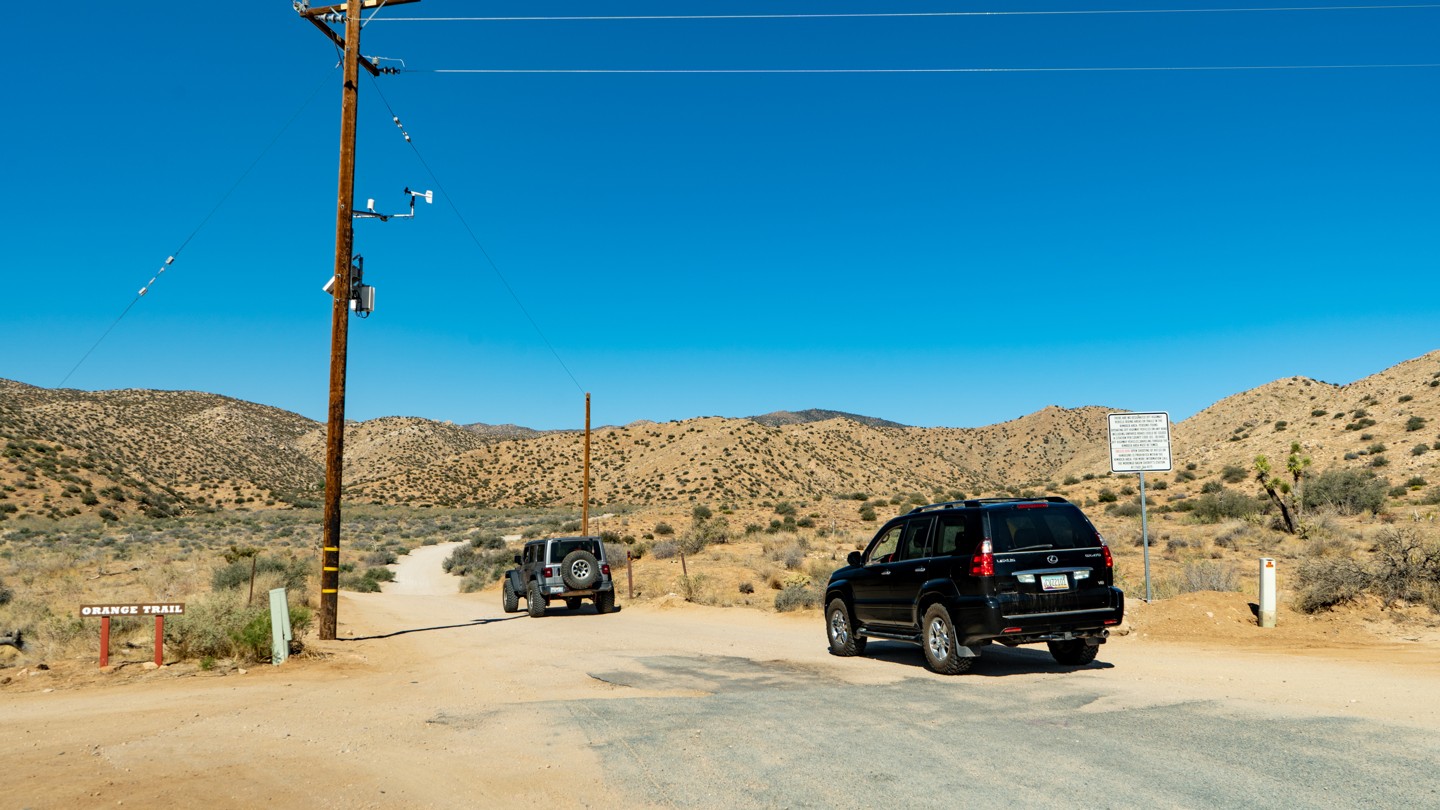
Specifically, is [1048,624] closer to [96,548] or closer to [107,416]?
[96,548]

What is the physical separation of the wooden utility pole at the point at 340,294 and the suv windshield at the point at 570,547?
6.95 meters

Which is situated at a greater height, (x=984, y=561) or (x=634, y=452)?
(x=634, y=452)

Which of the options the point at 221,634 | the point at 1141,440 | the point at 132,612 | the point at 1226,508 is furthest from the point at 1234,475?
the point at 132,612

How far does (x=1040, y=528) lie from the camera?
39.0 ft

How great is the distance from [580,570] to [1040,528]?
45.2 ft

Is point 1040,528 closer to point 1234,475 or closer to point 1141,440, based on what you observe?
point 1141,440

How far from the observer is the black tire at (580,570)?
23.4m

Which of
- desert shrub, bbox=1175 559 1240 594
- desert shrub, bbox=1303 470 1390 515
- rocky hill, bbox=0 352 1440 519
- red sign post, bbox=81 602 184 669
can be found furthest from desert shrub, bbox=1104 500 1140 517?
red sign post, bbox=81 602 184 669

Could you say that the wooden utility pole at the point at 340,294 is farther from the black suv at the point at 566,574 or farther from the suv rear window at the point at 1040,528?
the suv rear window at the point at 1040,528

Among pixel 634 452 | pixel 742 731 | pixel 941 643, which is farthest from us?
pixel 634 452

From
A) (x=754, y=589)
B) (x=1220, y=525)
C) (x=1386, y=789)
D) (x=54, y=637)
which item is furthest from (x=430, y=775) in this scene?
(x=1220, y=525)

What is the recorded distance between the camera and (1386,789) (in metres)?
6.27

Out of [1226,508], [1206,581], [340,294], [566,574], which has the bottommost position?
[566,574]

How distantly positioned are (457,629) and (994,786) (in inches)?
627
